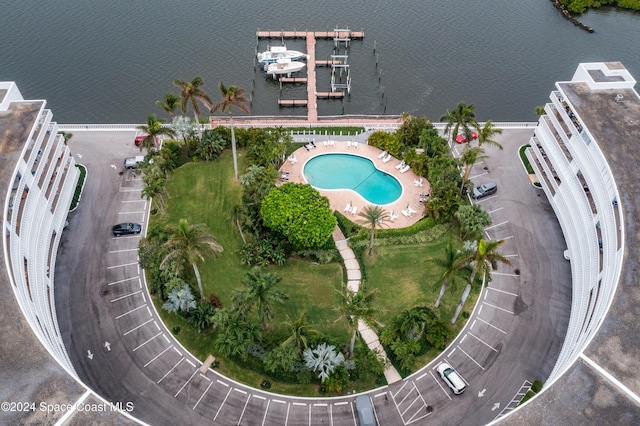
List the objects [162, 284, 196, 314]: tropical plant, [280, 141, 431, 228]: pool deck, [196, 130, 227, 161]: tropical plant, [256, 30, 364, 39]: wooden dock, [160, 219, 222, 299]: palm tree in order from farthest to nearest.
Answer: [256, 30, 364, 39]: wooden dock < [196, 130, 227, 161]: tropical plant < [280, 141, 431, 228]: pool deck < [162, 284, 196, 314]: tropical plant < [160, 219, 222, 299]: palm tree

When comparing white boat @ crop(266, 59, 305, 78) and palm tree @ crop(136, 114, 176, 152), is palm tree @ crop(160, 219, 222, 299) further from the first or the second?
white boat @ crop(266, 59, 305, 78)

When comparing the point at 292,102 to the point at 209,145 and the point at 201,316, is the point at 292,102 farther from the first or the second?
the point at 201,316

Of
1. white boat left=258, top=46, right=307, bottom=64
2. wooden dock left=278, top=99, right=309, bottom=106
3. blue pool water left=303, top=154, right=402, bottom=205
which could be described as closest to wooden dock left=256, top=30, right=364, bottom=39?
white boat left=258, top=46, right=307, bottom=64

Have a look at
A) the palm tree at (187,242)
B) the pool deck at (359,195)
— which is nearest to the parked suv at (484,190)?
the pool deck at (359,195)

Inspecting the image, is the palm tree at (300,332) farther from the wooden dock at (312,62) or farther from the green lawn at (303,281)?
the wooden dock at (312,62)

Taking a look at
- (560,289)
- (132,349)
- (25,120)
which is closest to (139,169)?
(25,120)

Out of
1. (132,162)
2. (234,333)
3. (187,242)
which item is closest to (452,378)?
(234,333)
